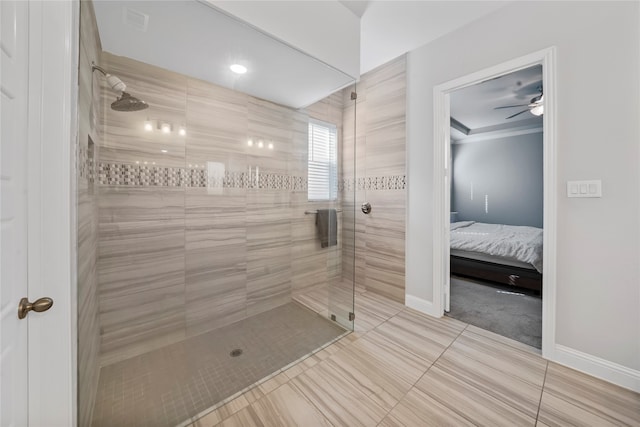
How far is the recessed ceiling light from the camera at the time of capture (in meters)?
1.76

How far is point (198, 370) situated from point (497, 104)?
5354 mm

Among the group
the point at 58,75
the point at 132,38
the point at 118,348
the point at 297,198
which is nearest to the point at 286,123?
the point at 297,198

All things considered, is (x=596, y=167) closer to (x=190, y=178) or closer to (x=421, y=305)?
(x=421, y=305)

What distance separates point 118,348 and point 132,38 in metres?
1.82

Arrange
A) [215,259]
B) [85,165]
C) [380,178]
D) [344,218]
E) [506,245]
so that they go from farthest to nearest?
[506,245], [380,178], [344,218], [215,259], [85,165]

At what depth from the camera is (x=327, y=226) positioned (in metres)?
2.47

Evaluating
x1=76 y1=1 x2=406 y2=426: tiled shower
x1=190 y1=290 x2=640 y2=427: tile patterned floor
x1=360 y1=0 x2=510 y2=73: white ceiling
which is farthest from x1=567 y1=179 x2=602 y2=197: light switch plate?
x1=360 y1=0 x2=510 y2=73: white ceiling

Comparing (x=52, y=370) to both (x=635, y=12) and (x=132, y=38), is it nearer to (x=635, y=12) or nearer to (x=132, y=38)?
(x=132, y=38)

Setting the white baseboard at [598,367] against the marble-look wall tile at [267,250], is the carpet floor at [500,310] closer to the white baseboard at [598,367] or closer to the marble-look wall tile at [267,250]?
the white baseboard at [598,367]

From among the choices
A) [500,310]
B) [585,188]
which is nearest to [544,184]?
[585,188]

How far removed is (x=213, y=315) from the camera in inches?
71.1

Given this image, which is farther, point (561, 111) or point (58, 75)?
point (561, 111)

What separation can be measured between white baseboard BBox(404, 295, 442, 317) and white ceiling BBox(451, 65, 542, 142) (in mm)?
2240

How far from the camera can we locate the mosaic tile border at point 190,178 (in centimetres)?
145
